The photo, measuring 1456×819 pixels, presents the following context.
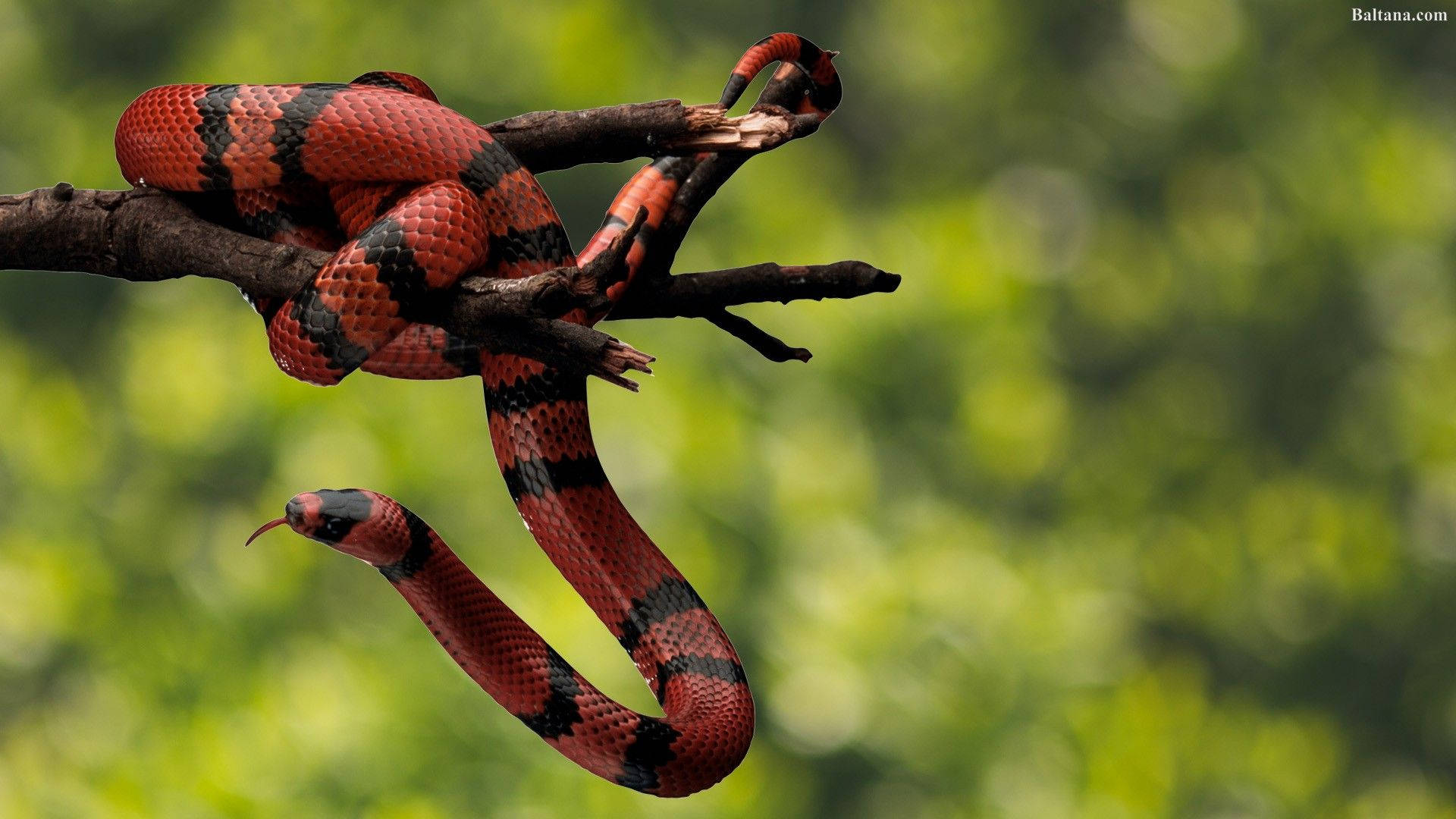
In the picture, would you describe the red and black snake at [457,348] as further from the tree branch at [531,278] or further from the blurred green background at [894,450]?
the blurred green background at [894,450]

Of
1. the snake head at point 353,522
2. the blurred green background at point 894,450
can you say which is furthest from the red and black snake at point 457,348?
the blurred green background at point 894,450

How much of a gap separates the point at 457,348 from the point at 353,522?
0.20 meters

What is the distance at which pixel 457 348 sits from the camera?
1.31m

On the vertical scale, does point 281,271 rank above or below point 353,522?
above

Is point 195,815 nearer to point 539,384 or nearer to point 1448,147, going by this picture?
point 539,384

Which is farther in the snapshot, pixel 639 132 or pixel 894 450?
pixel 894 450

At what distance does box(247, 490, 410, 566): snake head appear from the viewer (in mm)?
1192

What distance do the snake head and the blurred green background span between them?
408cm

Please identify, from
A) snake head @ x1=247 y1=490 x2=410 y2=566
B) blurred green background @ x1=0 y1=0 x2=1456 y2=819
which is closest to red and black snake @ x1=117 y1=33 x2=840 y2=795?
snake head @ x1=247 y1=490 x2=410 y2=566

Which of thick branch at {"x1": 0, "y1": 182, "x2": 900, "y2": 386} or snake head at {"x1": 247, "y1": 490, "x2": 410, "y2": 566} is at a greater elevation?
thick branch at {"x1": 0, "y1": 182, "x2": 900, "y2": 386}

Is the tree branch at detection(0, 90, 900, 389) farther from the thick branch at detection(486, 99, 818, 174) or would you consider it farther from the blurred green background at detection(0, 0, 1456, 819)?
the blurred green background at detection(0, 0, 1456, 819)

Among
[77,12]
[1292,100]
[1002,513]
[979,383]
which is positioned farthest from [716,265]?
[77,12]

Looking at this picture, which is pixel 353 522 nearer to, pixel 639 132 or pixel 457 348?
pixel 457 348

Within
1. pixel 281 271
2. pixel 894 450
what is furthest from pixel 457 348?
pixel 894 450
